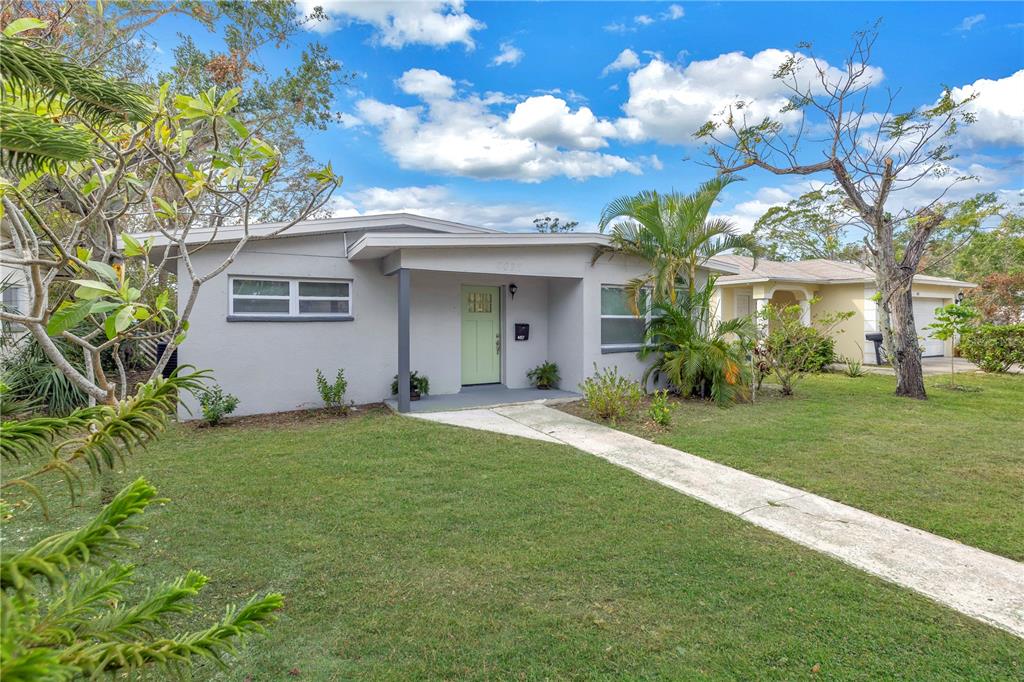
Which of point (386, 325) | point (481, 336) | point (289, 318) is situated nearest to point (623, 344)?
point (481, 336)

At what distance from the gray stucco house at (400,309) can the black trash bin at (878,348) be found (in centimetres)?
865

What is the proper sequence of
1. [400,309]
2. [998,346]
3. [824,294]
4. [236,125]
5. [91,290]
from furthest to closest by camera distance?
[824,294], [998,346], [400,309], [236,125], [91,290]

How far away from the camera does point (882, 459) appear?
6.08 meters

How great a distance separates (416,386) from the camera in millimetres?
9656

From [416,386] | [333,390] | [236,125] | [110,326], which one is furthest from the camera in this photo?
[416,386]

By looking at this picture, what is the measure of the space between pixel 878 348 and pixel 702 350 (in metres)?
11.1

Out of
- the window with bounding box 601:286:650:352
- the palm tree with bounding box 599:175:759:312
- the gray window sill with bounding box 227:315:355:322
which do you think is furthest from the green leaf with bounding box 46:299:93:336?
the window with bounding box 601:286:650:352

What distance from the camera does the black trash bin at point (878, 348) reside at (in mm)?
16547

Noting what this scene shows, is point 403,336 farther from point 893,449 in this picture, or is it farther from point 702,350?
point 893,449

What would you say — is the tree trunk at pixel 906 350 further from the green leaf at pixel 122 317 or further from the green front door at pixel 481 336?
the green leaf at pixel 122 317

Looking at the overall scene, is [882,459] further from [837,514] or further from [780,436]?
[837,514]

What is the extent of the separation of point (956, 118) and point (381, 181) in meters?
14.4

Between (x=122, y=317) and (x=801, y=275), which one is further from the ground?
(x=801, y=275)

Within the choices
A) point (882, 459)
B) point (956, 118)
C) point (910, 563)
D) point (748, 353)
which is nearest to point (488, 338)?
point (748, 353)
